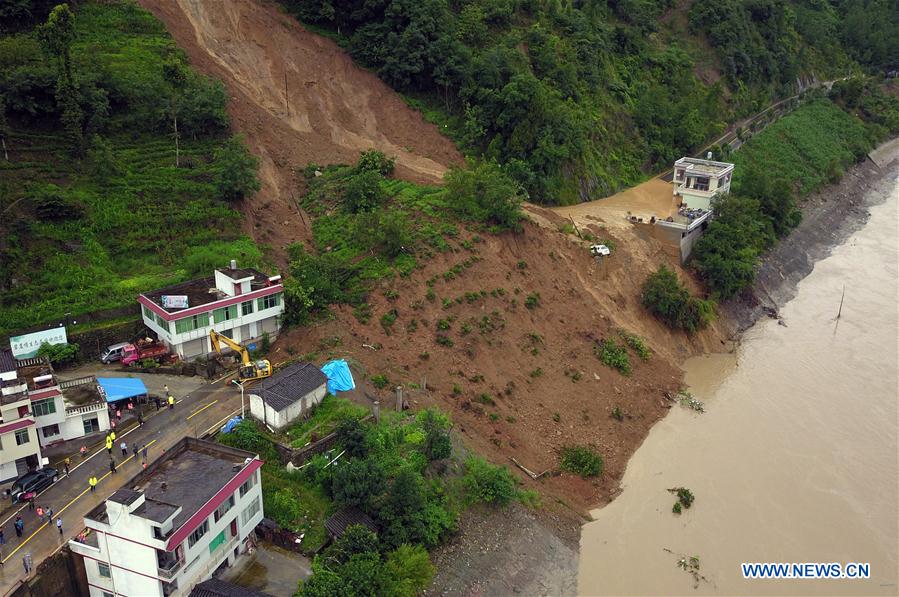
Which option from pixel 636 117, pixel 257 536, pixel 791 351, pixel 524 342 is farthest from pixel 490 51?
pixel 257 536

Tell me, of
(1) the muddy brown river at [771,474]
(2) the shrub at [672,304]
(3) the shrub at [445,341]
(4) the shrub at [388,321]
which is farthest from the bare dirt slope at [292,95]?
(1) the muddy brown river at [771,474]

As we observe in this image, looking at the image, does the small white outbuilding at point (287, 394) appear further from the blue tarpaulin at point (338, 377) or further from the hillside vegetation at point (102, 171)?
the hillside vegetation at point (102, 171)

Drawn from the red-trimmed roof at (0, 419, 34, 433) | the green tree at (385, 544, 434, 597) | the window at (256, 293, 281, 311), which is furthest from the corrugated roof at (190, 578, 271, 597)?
the window at (256, 293, 281, 311)

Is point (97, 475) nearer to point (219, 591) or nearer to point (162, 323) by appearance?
point (219, 591)

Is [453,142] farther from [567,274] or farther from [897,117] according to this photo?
[897,117]

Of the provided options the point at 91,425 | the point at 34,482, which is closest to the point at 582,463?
the point at 91,425

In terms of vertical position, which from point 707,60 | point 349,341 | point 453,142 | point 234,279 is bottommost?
point 349,341
